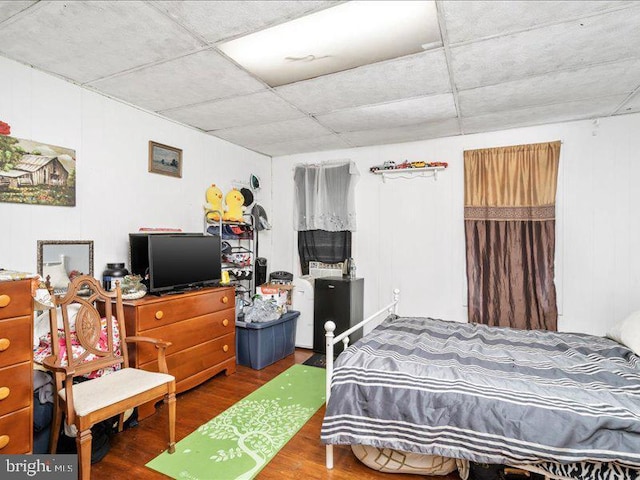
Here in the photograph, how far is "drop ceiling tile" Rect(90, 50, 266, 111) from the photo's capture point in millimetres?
2260

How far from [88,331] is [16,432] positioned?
0.62 m

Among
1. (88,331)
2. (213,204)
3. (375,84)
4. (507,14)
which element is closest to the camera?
(507,14)

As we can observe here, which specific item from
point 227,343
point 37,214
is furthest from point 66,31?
point 227,343

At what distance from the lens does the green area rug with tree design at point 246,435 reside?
1.97m

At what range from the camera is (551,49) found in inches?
81.1

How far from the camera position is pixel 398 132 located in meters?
3.67

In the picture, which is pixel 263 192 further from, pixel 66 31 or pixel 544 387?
pixel 544 387

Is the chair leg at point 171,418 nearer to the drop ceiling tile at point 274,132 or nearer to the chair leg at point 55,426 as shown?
the chair leg at point 55,426

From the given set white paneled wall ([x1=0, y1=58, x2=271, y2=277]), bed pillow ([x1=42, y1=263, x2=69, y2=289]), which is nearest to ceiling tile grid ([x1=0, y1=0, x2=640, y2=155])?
white paneled wall ([x1=0, y1=58, x2=271, y2=277])

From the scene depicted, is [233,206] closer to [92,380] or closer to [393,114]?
[393,114]

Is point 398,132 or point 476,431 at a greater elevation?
point 398,132

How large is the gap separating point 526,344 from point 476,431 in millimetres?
1129

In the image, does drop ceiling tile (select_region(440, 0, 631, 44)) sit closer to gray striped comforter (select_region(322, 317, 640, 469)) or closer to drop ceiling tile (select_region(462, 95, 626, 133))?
drop ceiling tile (select_region(462, 95, 626, 133))

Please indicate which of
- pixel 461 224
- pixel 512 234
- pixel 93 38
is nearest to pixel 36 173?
pixel 93 38
